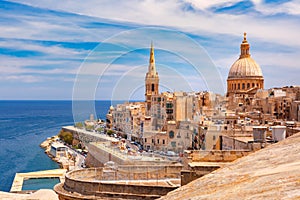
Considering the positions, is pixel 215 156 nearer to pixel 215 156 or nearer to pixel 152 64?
pixel 215 156

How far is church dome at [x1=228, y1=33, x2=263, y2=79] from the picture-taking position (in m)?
36.2

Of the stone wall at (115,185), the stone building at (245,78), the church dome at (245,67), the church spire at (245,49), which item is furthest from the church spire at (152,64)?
the church spire at (245,49)

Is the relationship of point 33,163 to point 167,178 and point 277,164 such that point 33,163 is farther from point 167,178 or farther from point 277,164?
point 277,164

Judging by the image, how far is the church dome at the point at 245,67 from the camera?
119 ft

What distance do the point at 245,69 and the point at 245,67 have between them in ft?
0.70

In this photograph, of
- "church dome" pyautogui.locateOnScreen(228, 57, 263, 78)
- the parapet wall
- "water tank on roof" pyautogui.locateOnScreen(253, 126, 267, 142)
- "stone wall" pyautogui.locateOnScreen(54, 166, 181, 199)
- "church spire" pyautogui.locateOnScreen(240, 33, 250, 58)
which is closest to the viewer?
the parapet wall

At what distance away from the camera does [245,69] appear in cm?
3638

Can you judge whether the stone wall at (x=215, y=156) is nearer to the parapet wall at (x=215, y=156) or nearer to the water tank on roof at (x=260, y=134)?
the parapet wall at (x=215, y=156)

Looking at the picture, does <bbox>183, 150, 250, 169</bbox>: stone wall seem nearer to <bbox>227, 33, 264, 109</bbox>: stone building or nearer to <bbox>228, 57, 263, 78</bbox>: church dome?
<bbox>227, 33, 264, 109</bbox>: stone building

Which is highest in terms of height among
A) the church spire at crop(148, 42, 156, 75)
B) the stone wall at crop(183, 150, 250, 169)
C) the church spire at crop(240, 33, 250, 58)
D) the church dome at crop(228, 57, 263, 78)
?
the church spire at crop(240, 33, 250, 58)

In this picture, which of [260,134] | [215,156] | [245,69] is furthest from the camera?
[245,69]

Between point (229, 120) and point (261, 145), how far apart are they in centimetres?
1297

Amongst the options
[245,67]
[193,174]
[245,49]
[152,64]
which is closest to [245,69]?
[245,67]

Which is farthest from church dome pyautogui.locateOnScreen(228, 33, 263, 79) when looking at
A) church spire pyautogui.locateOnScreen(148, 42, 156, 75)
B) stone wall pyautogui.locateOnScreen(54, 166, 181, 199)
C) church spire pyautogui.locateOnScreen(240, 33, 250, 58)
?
stone wall pyautogui.locateOnScreen(54, 166, 181, 199)
